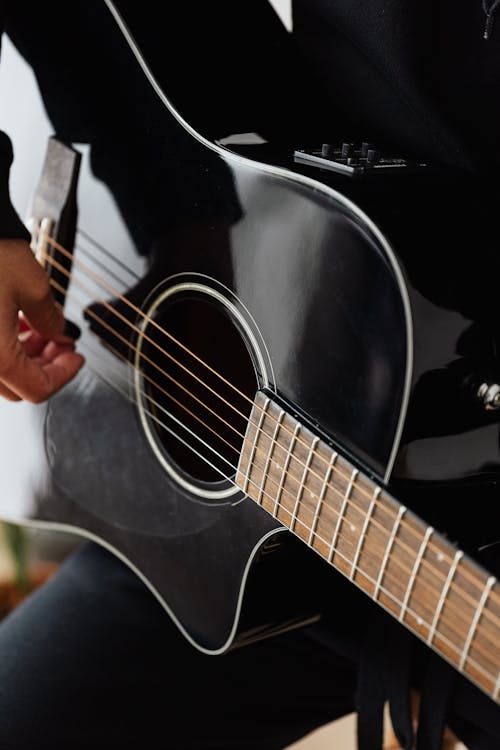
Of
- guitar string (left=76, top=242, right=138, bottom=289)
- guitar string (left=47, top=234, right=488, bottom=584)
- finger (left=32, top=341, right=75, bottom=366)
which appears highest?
guitar string (left=76, top=242, right=138, bottom=289)

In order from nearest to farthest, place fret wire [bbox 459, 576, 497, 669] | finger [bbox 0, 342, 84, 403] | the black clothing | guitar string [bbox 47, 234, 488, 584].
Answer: fret wire [bbox 459, 576, 497, 669], guitar string [bbox 47, 234, 488, 584], the black clothing, finger [bbox 0, 342, 84, 403]

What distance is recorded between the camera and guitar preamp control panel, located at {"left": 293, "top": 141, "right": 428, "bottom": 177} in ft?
2.24

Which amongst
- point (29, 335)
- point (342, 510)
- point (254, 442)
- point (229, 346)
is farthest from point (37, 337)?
point (342, 510)

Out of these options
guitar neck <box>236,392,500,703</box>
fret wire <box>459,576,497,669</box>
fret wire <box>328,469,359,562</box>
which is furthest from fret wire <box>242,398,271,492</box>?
fret wire <box>459,576,497,669</box>

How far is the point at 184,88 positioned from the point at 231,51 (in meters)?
0.08

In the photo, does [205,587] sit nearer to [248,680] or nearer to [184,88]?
[248,680]

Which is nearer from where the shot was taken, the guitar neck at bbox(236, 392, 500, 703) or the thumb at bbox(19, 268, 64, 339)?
the guitar neck at bbox(236, 392, 500, 703)

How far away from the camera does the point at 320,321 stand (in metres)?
0.67

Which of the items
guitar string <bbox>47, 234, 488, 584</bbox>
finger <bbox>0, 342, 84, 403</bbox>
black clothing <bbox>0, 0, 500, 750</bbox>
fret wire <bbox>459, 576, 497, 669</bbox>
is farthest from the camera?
finger <bbox>0, 342, 84, 403</bbox>

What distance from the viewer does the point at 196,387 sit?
87 cm

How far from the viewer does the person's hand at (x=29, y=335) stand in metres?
0.82

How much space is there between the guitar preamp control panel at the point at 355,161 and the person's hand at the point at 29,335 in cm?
28

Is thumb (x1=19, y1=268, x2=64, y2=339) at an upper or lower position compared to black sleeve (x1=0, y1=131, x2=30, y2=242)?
lower

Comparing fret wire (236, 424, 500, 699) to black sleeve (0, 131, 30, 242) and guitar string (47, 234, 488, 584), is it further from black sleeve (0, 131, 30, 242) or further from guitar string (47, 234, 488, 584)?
black sleeve (0, 131, 30, 242)
